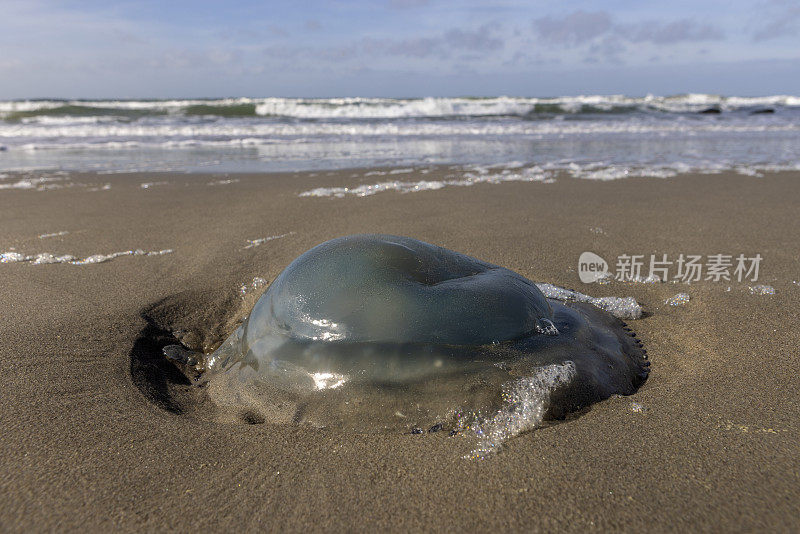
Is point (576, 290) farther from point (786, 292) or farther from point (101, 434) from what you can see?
point (101, 434)

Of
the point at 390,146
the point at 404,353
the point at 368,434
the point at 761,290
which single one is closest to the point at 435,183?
the point at 761,290

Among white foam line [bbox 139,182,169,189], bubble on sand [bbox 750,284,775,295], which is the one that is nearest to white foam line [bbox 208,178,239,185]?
white foam line [bbox 139,182,169,189]

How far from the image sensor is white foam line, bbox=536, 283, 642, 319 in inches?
96.1

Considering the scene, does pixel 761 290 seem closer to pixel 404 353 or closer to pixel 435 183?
A: pixel 404 353

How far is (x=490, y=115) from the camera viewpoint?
19219 mm

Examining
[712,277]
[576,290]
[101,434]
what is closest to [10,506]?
[101,434]

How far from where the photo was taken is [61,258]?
3.21m

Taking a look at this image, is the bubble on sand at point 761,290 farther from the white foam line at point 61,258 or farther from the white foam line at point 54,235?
the white foam line at point 54,235

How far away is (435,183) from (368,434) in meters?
4.33

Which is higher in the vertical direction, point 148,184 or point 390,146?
point 390,146

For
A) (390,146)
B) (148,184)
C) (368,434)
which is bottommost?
(368,434)

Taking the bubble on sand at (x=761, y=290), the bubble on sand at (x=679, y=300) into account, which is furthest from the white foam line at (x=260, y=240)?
the bubble on sand at (x=761, y=290)

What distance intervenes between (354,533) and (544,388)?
758 millimetres

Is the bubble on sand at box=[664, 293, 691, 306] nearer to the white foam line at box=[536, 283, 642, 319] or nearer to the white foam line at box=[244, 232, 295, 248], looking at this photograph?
the white foam line at box=[536, 283, 642, 319]
